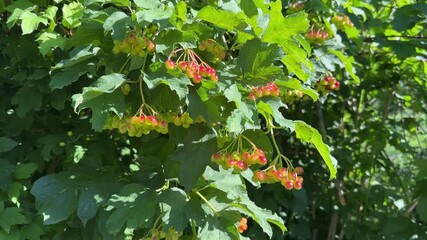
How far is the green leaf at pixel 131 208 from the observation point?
72.1 inches

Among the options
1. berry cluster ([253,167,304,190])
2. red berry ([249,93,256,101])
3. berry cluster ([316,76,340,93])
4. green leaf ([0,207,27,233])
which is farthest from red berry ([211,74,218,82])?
berry cluster ([316,76,340,93])

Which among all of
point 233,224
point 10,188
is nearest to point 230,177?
point 233,224

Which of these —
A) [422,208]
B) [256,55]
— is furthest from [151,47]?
[422,208]

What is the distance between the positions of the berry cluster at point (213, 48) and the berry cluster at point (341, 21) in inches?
45.2

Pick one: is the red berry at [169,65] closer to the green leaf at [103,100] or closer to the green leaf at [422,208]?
the green leaf at [103,100]

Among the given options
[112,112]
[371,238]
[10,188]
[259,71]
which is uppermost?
[259,71]

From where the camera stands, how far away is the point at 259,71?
6.11 ft

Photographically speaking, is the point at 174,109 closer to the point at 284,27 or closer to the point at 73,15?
the point at 284,27

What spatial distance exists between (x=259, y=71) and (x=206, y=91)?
20 centimetres

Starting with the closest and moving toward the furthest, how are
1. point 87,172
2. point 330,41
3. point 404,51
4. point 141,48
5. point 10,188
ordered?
point 141,48, point 87,172, point 10,188, point 330,41, point 404,51

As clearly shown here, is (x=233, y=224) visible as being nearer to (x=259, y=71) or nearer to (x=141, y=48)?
(x=259, y=71)

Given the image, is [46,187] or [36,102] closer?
[46,187]

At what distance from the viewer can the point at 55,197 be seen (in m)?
1.97

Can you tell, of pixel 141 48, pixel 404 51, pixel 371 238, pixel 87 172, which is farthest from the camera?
pixel 371 238
